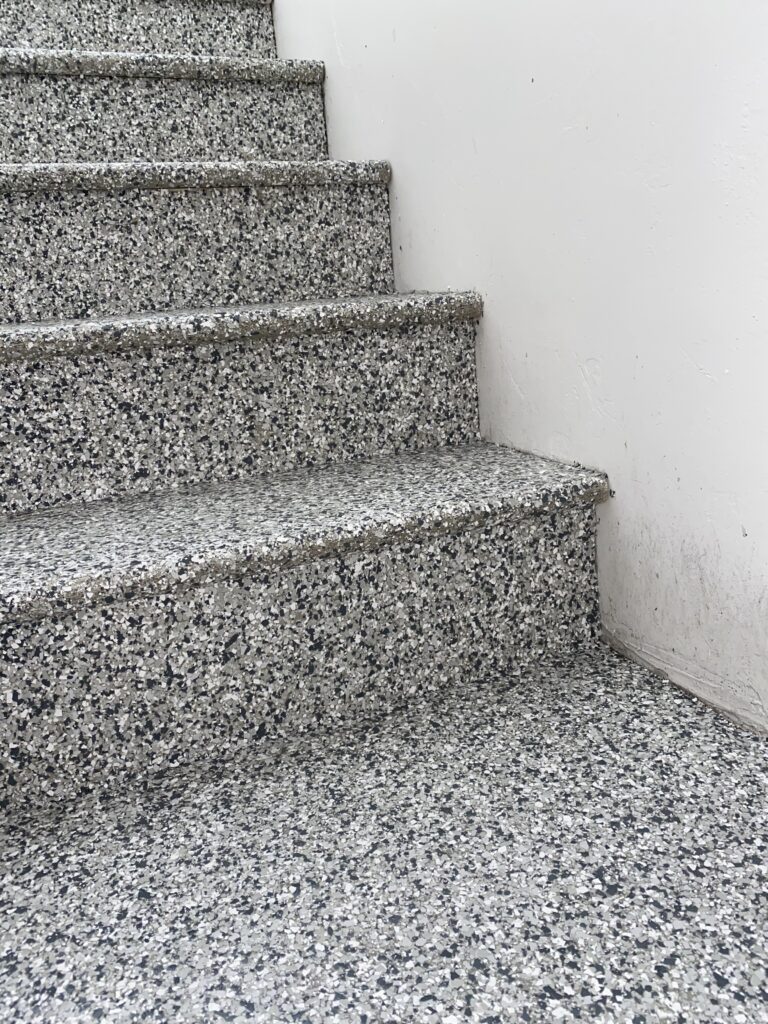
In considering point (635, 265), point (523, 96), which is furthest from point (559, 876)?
point (523, 96)

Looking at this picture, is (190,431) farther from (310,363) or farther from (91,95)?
(91,95)

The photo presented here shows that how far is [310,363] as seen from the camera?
42.1 inches

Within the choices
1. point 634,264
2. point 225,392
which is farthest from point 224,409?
point 634,264

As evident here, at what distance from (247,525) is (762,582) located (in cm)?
49

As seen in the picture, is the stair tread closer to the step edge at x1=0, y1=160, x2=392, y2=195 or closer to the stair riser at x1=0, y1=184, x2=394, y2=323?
the stair riser at x1=0, y1=184, x2=394, y2=323

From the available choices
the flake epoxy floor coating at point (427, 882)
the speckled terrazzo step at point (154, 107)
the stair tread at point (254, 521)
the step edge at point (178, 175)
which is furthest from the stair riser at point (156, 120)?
the flake epoxy floor coating at point (427, 882)

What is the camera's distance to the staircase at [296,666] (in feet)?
1.93

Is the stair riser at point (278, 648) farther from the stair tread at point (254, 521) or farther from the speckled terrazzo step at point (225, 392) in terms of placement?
the speckled terrazzo step at point (225, 392)

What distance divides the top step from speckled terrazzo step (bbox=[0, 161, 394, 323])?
1.84 ft

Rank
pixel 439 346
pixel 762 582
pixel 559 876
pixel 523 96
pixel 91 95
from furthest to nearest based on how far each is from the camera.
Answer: pixel 91 95 → pixel 439 346 → pixel 523 96 → pixel 762 582 → pixel 559 876

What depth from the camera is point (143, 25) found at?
61.4 inches

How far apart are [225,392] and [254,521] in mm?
233

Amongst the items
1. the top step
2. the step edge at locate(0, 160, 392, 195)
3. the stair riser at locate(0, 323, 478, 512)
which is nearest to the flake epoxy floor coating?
the stair riser at locate(0, 323, 478, 512)

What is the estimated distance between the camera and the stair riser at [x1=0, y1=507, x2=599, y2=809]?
771 mm
